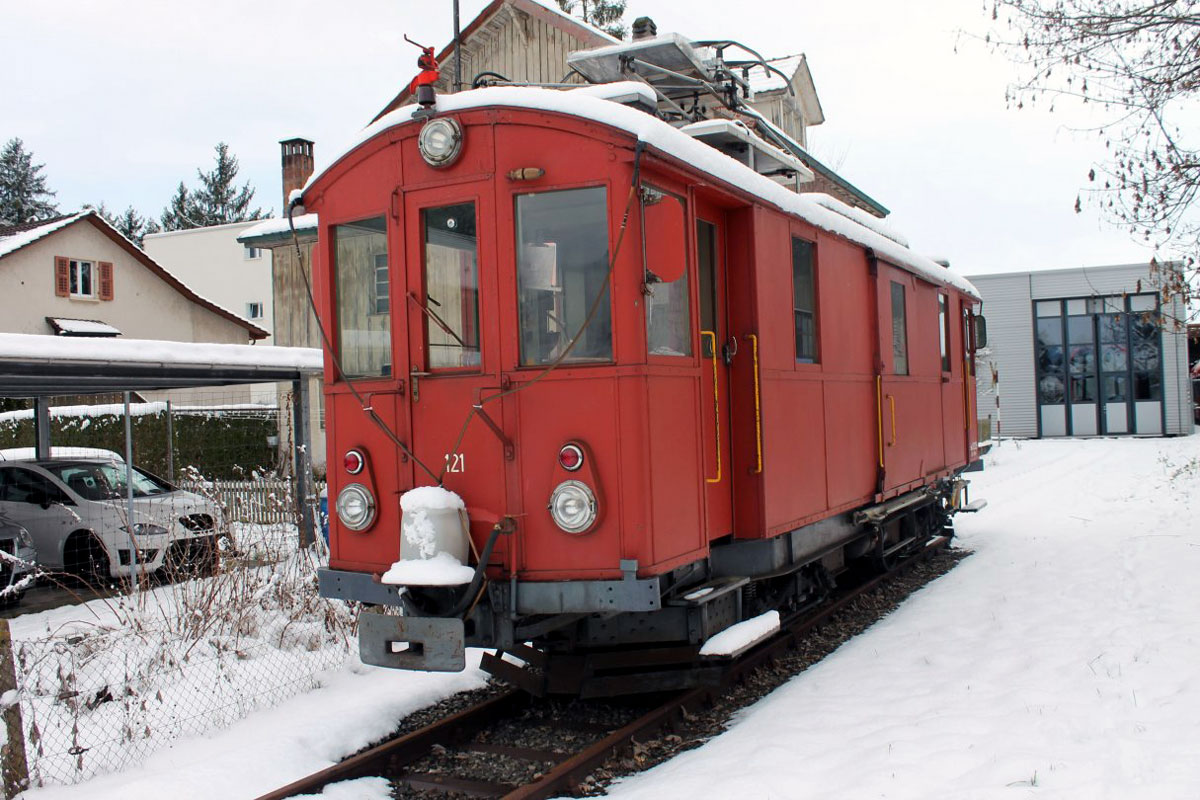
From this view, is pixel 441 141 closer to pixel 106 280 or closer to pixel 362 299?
pixel 362 299

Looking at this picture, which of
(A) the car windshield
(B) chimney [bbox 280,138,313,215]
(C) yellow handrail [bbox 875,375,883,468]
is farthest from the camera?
(B) chimney [bbox 280,138,313,215]

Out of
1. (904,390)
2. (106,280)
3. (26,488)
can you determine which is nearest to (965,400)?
(904,390)

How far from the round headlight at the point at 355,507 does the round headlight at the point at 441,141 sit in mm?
1812

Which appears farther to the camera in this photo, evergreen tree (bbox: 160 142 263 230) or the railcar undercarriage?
evergreen tree (bbox: 160 142 263 230)

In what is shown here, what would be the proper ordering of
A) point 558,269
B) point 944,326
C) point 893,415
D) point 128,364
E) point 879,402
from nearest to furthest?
point 558,269, point 879,402, point 893,415, point 128,364, point 944,326

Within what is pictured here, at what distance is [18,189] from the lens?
51844mm

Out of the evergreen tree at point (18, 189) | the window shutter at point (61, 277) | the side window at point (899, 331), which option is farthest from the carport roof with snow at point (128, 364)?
the evergreen tree at point (18, 189)

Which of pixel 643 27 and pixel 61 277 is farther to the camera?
pixel 61 277

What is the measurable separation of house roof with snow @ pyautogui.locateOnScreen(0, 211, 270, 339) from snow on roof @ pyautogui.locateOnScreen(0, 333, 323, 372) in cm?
1776

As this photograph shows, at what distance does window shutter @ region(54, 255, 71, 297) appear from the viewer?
86.9 feet

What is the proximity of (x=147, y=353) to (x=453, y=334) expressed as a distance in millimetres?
4874

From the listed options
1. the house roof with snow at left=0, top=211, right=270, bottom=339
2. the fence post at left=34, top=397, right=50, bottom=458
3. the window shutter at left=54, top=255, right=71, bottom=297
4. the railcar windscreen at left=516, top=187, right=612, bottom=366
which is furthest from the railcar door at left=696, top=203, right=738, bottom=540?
the window shutter at left=54, top=255, right=71, bottom=297

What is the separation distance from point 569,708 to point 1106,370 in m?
31.9

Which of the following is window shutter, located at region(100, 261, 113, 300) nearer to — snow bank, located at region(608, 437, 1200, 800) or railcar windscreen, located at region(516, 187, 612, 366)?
snow bank, located at region(608, 437, 1200, 800)
